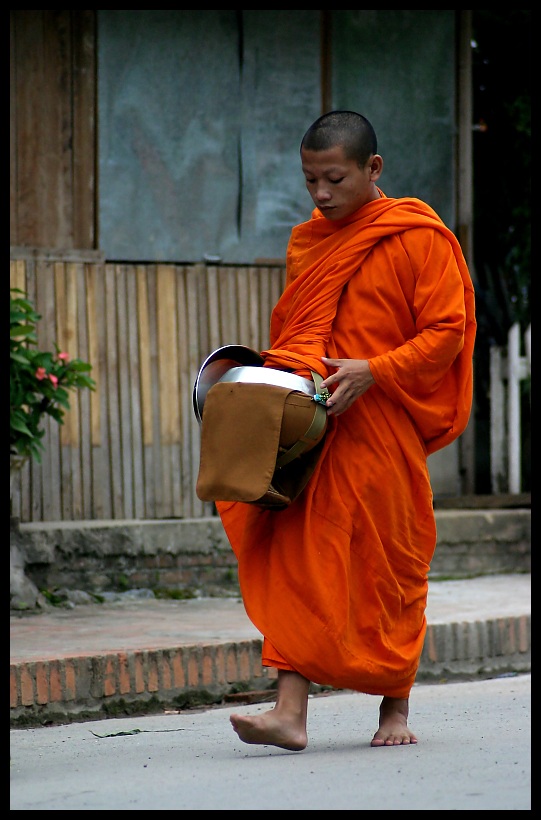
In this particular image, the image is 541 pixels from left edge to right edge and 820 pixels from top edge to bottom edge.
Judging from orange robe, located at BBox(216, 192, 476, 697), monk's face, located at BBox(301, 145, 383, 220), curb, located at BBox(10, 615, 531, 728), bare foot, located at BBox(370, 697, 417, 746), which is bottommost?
curb, located at BBox(10, 615, 531, 728)

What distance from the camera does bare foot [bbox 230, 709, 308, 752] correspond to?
3.98 metres

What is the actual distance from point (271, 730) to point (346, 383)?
41.1 inches

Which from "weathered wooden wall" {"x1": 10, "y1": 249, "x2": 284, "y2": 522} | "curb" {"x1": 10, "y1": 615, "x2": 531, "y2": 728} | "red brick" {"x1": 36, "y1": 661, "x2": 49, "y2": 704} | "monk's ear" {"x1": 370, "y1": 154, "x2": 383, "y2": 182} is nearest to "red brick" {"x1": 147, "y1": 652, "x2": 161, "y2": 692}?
"curb" {"x1": 10, "y1": 615, "x2": 531, "y2": 728}

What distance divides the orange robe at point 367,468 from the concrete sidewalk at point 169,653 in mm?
1261

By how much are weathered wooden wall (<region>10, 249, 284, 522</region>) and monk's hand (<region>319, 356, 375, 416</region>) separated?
3.45m

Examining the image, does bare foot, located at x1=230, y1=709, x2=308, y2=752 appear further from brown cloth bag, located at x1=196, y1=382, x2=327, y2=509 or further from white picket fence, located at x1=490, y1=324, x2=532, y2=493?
white picket fence, located at x1=490, y1=324, x2=532, y2=493

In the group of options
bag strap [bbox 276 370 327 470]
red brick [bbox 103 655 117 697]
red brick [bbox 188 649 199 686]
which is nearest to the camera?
bag strap [bbox 276 370 327 470]

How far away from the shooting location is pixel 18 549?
681cm

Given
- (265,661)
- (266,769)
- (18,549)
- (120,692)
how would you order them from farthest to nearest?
1. (18,549)
2. (120,692)
3. (265,661)
4. (266,769)

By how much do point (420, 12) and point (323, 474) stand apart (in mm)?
5224

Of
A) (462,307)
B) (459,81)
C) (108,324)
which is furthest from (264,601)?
(459,81)

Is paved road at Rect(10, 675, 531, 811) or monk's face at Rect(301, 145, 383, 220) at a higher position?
monk's face at Rect(301, 145, 383, 220)

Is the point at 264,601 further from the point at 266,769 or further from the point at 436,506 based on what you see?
the point at 436,506

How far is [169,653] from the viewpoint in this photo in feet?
18.2
